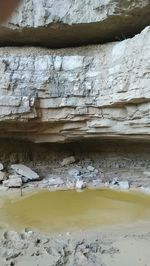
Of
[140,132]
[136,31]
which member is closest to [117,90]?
[140,132]

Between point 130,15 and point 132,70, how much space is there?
2.87ft

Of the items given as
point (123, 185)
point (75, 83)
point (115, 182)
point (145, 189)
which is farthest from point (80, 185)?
point (75, 83)

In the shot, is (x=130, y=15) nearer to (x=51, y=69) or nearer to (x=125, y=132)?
(x=51, y=69)

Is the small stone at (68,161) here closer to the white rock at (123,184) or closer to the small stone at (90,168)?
the small stone at (90,168)

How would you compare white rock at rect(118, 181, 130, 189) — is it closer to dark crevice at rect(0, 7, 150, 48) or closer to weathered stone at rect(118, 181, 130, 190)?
weathered stone at rect(118, 181, 130, 190)

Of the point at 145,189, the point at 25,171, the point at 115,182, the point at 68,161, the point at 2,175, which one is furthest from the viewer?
the point at 68,161

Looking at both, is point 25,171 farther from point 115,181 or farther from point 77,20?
point 77,20

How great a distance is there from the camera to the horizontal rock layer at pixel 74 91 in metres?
4.87

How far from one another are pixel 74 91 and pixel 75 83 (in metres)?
0.14

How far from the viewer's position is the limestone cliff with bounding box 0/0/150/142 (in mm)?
4656

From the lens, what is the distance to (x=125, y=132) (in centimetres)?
530

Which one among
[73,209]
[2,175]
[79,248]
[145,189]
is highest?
[2,175]

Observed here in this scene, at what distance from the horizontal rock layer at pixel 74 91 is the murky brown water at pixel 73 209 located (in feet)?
3.95

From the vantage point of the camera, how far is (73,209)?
4832 mm
